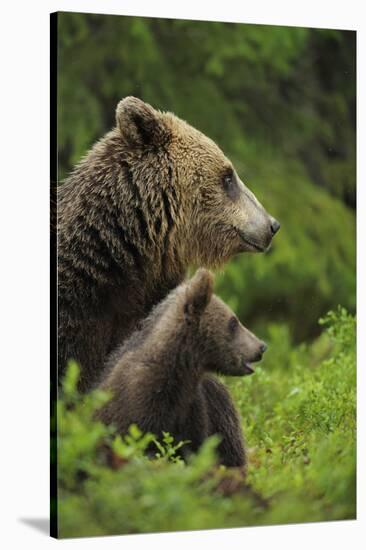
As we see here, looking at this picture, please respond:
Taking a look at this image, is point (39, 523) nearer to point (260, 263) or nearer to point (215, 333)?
point (215, 333)

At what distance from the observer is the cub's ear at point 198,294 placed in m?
8.61

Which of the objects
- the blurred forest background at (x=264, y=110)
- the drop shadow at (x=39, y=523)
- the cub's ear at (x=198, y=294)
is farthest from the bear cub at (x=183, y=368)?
the blurred forest background at (x=264, y=110)

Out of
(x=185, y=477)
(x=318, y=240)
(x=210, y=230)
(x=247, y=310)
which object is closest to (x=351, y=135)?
(x=210, y=230)

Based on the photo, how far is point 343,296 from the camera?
1430cm

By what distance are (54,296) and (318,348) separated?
4.74 m

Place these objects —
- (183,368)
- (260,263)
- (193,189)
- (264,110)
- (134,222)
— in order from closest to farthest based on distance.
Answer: (183,368), (134,222), (193,189), (264,110), (260,263)

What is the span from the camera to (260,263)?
14742mm

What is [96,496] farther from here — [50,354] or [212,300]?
[212,300]

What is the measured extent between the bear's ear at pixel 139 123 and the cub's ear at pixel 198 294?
101 cm

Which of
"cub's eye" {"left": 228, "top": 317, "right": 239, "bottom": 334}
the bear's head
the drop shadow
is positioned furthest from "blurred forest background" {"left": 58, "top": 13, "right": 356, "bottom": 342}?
the drop shadow

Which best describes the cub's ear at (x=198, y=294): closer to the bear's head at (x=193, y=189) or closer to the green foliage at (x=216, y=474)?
the bear's head at (x=193, y=189)

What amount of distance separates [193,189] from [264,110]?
13.2 feet

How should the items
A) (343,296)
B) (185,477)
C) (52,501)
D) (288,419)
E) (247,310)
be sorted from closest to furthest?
1. (185,477)
2. (52,501)
3. (288,419)
4. (343,296)
5. (247,310)

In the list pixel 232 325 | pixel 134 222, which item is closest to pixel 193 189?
pixel 134 222
